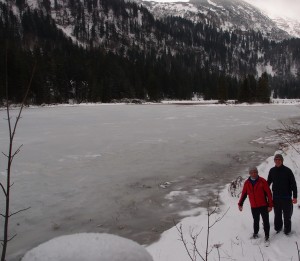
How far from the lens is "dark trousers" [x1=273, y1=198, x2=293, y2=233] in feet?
19.8

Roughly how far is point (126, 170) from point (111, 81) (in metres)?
71.7

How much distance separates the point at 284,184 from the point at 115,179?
6.07 metres

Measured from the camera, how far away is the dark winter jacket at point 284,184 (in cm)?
605

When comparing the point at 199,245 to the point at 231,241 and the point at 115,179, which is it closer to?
the point at 231,241

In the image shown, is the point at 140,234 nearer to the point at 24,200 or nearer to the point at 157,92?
the point at 24,200

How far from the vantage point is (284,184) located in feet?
19.9

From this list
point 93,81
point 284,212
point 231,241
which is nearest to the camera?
point 284,212

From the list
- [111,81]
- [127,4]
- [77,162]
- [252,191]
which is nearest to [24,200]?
[77,162]

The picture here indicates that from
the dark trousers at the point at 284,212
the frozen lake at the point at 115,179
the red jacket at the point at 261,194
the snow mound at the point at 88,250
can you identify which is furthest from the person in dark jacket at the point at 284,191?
the snow mound at the point at 88,250

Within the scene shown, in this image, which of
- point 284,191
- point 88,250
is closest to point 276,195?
point 284,191

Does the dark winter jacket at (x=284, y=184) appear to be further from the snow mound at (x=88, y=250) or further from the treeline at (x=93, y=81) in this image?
the treeline at (x=93, y=81)

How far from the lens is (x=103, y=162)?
13.4m

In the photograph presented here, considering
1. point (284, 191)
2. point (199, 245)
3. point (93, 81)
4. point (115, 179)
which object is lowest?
point (199, 245)

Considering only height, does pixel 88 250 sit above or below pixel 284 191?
above
